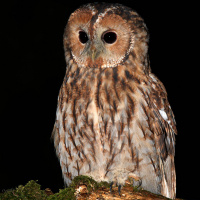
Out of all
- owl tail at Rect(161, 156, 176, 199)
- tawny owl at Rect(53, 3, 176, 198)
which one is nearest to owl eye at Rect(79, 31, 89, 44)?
tawny owl at Rect(53, 3, 176, 198)

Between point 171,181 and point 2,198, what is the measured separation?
1.29m

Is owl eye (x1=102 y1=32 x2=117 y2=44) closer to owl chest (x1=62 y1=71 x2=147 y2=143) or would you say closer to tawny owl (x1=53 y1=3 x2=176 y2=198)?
tawny owl (x1=53 y1=3 x2=176 y2=198)

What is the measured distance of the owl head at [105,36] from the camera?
6.08ft

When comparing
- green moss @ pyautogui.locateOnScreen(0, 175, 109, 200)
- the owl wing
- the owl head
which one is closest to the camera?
green moss @ pyautogui.locateOnScreen(0, 175, 109, 200)


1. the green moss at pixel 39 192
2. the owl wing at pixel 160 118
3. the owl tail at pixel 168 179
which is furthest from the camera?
the owl tail at pixel 168 179

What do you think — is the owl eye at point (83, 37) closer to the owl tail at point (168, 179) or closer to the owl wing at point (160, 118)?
the owl wing at point (160, 118)

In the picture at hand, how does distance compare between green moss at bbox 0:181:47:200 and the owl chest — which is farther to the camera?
the owl chest

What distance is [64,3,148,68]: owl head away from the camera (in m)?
1.85

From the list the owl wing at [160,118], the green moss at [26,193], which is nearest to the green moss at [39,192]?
the green moss at [26,193]

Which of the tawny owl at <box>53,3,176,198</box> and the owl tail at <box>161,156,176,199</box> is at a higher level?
the tawny owl at <box>53,3,176,198</box>

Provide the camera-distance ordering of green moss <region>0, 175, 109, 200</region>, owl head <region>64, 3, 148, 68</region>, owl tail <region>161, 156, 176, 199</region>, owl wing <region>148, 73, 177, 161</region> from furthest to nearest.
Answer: owl tail <region>161, 156, 176, 199</region> < owl wing <region>148, 73, 177, 161</region> < owl head <region>64, 3, 148, 68</region> < green moss <region>0, 175, 109, 200</region>

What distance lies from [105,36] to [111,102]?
40 cm

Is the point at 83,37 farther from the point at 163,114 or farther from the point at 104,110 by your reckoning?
the point at 163,114

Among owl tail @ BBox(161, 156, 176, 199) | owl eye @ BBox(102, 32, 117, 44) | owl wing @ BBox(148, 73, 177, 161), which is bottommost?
→ owl tail @ BBox(161, 156, 176, 199)
